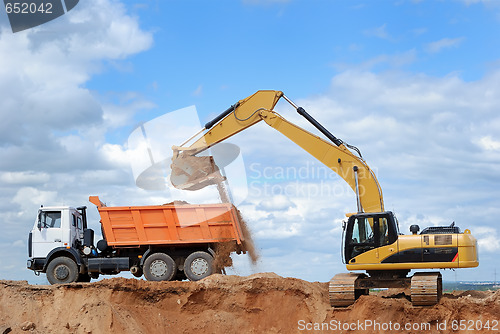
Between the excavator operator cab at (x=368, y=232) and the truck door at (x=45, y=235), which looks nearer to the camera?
the excavator operator cab at (x=368, y=232)

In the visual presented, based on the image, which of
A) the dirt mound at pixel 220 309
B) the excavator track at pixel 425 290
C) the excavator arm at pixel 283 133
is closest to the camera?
the excavator track at pixel 425 290

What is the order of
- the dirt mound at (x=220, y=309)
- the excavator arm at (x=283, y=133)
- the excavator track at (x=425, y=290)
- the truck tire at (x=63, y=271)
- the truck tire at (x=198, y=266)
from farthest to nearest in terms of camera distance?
the truck tire at (x=63, y=271) → the truck tire at (x=198, y=266) → the excavator arm at (x=283, y=133) → the dirt mound at (x=220, y=309) → the excavator track at (x=425, y=290)

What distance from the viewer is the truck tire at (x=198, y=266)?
1873 cm

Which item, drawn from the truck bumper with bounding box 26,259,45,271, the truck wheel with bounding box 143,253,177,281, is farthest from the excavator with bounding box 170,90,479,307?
the truck bumper with bounding box 26,259,45,271

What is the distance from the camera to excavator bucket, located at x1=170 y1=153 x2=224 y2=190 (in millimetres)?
19078

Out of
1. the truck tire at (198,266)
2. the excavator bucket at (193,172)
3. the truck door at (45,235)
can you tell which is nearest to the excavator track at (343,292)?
the truck tire at (198,266)

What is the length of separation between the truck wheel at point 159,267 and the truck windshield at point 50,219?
3.62 metres

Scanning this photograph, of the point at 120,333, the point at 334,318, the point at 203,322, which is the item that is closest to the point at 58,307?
the point at 120,333

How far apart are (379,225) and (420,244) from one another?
1262mm

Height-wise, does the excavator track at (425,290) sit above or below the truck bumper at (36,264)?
below

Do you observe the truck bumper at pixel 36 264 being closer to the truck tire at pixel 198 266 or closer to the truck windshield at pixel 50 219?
the truck windshield at pixel 50 219

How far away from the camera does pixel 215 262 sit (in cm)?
1870

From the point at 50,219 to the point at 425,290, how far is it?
12.6m

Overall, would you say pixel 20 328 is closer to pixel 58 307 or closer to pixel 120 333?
pixel 58 307
